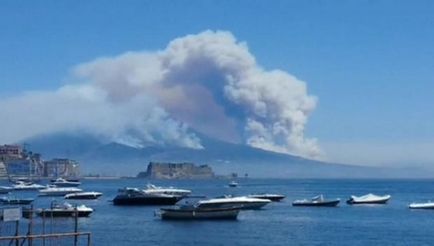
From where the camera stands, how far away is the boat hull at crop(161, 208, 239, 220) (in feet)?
254

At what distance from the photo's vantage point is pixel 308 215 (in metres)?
88.2

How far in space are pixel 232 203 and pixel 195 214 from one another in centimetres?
999

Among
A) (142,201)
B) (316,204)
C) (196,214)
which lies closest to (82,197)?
(142,201)

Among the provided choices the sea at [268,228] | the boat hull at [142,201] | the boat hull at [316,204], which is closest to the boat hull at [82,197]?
the boat hull at [142,201]

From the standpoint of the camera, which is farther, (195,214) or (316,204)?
(316,204)

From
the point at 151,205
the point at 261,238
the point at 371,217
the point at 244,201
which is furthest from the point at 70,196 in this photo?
the point at 261,238

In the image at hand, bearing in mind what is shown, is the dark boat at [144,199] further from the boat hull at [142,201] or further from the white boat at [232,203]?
the white boat at [232,203]

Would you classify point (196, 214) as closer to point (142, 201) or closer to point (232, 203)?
point (232, 203)

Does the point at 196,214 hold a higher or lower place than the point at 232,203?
lower

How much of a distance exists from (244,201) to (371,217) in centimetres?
1403

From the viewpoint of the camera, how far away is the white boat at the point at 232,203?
81.0 m

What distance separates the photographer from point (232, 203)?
285 ft

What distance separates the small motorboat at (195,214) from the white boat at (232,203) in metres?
1.14

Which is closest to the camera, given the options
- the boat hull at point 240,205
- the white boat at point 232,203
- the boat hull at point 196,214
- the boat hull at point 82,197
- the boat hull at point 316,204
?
the boat hull at point 196,214
